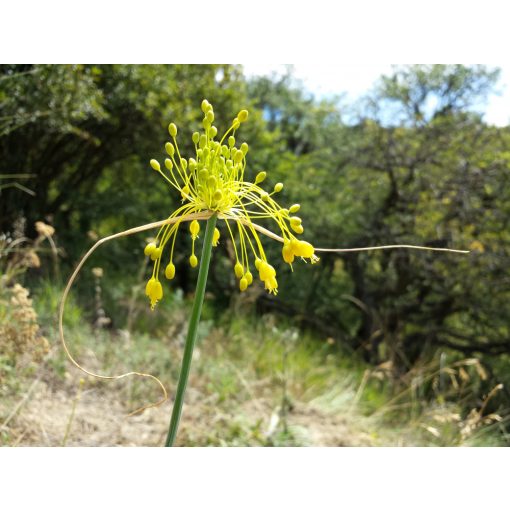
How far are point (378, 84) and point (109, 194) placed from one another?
205 cm

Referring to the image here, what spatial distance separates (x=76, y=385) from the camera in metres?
2.29

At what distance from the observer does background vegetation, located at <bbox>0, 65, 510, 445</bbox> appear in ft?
8.36

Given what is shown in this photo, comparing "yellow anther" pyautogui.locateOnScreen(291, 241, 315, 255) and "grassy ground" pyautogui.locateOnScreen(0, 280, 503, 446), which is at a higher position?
"yellow anther" pyautogui.locateOnScreen(291, 241, 315, 255)

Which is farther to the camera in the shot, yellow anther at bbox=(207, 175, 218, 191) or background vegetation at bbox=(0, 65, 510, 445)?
background vegetation at bbox=(0, 65, 510, 445)

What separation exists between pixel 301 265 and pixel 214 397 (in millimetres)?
1707

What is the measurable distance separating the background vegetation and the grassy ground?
0.04 feet

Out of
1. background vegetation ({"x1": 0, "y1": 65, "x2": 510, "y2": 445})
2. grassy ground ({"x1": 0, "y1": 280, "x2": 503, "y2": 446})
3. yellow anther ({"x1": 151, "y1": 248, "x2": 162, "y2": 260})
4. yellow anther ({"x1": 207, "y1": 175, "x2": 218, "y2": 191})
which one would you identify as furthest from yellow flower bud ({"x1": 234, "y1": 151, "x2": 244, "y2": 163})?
background vegetation ({"x1": 0, "y1": 65, "x2": 510, "y2": 445})

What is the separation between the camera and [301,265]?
388cm

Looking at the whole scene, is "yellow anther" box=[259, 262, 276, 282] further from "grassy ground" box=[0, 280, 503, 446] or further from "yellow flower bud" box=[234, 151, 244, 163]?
"grassy ground" box=[0, 280, 503, 446]

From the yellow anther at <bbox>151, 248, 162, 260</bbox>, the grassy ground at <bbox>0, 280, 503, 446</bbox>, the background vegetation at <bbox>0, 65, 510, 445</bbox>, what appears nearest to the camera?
the yellow anther at <bbox>151, 248, 162, 260</bbox>

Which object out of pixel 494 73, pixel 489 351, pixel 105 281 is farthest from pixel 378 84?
pixel 105 281
